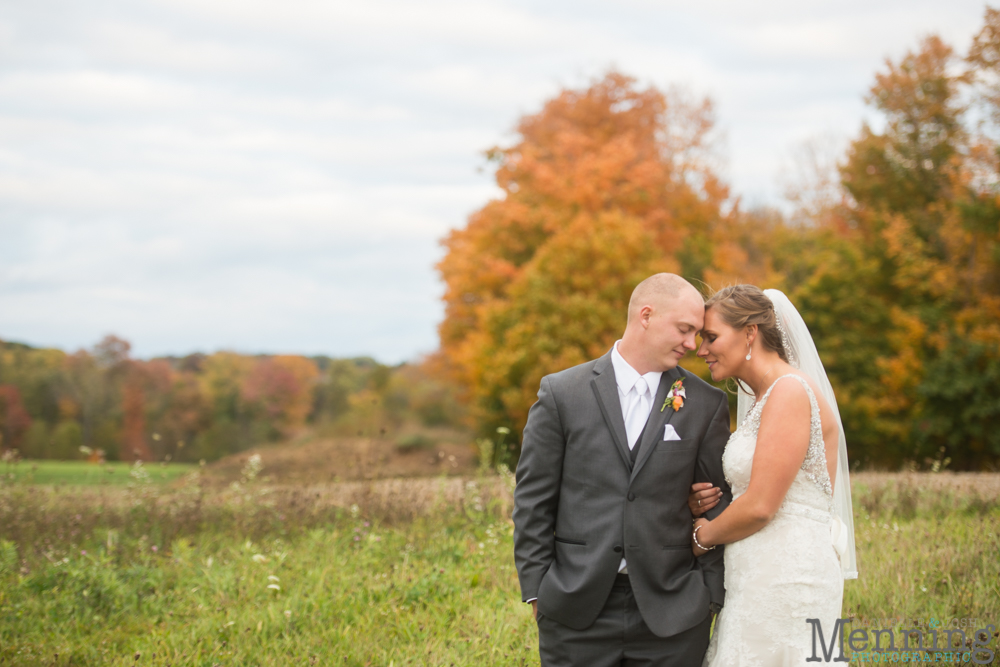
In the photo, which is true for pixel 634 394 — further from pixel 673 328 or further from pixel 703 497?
pixel 703 497

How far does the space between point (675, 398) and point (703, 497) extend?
45cm

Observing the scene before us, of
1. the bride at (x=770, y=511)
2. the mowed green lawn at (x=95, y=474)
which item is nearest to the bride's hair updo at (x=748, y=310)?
the bride at (x=770, y=511)

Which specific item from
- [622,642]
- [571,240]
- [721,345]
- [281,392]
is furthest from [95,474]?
[281,392]

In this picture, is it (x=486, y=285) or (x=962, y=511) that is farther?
(x=486, y=285)

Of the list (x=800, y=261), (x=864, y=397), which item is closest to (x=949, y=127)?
(x=800, y=261)

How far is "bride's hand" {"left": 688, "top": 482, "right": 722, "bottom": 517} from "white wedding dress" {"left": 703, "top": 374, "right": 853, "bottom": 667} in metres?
0.12

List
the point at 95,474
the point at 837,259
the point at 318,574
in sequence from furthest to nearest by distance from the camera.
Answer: the point at 837,259, the point at 95,474, the point at 318,574

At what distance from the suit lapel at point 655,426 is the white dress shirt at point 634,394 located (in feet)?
0.11

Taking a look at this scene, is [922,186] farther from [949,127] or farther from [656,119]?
[656,119]

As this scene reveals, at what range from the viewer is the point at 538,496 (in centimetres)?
291

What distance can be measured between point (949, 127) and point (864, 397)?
368 inches

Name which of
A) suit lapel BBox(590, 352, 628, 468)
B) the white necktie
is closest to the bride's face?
the white necktie

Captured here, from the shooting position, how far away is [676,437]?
2.87 metres

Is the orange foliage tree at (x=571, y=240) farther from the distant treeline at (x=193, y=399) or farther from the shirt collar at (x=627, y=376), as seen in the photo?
the shirt collar at (x=627, y=376)
